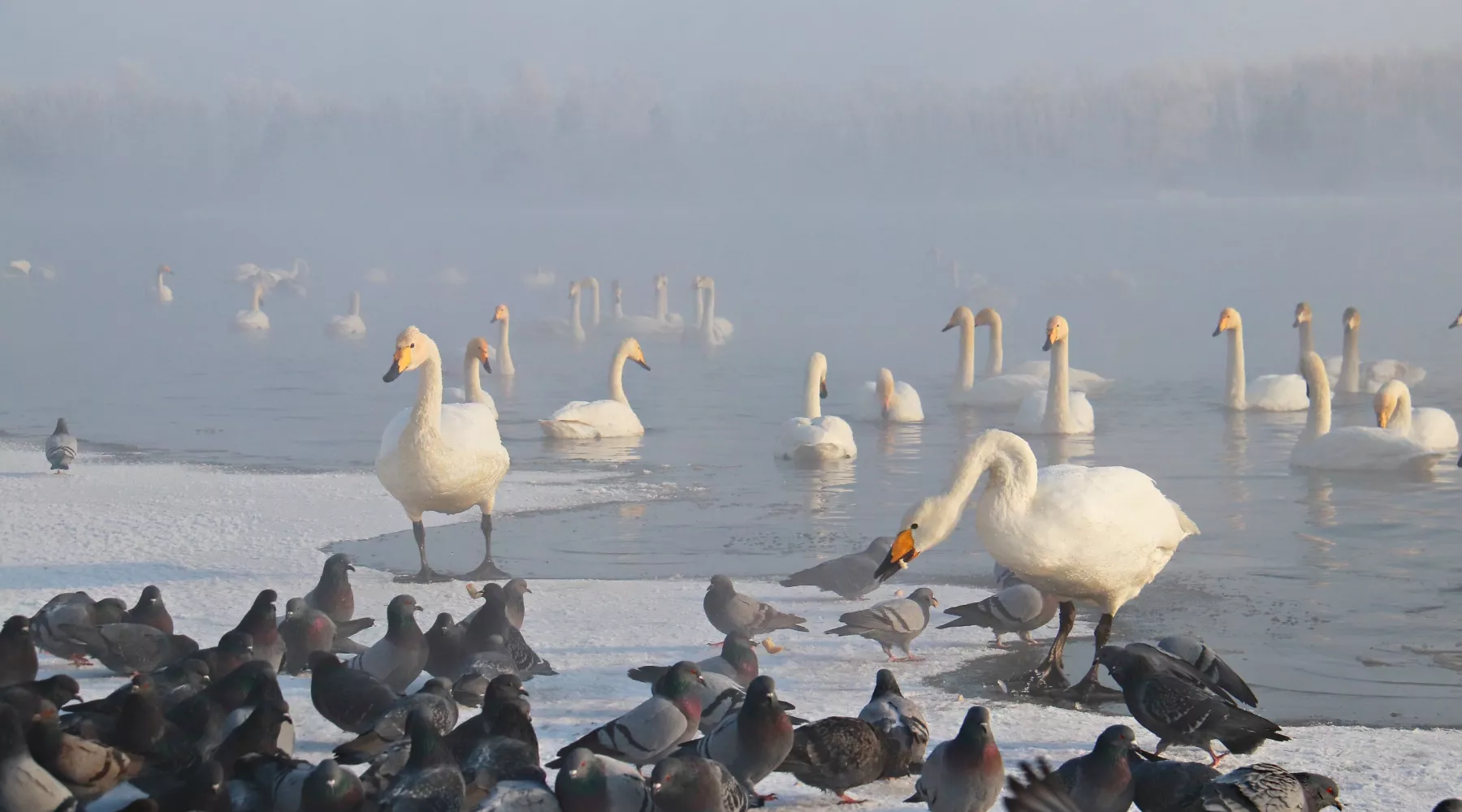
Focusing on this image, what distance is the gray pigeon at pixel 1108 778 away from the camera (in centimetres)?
518

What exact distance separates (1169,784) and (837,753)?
3.59 ft

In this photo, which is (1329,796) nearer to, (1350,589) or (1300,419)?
(1350,589)

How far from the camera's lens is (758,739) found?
5.59 metres

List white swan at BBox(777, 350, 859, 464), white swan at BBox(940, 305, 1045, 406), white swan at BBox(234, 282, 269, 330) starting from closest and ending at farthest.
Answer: white swan at BBox(777, 350, 859, 464) → white swan at BBox(940, 305, 1045, 406) → white swan at BBox(234, 282, 269, 330)

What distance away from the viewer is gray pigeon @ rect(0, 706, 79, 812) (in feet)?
16.5

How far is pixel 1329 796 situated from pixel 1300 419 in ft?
55.5

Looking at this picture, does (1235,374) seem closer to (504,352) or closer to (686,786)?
(504,352)

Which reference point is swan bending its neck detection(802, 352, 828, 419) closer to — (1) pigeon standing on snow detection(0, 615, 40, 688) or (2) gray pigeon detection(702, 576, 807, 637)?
(2) gray pigeon detection(702, 576, 807, 637)

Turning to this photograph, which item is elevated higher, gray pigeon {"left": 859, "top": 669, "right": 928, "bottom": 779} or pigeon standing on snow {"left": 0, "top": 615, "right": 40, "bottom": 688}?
pigeon standing on snow {"left": 0, "top": 615, "right": 40, "bottom": 688}

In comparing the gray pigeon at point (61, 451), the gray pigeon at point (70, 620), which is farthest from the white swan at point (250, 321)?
the gray pigeon at point (70, 620)

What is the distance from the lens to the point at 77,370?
29.7 metres

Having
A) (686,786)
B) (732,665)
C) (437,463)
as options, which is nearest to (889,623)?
(732,665)

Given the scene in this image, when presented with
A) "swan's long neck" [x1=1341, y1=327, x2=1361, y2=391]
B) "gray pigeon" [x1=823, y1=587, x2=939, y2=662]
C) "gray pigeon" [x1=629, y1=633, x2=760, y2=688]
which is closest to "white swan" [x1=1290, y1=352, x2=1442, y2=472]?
"swan's long neck" [x1=1341, y1=327, x2=1361, y2=391]

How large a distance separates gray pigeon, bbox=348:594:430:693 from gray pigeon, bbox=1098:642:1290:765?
2872 millimetres
